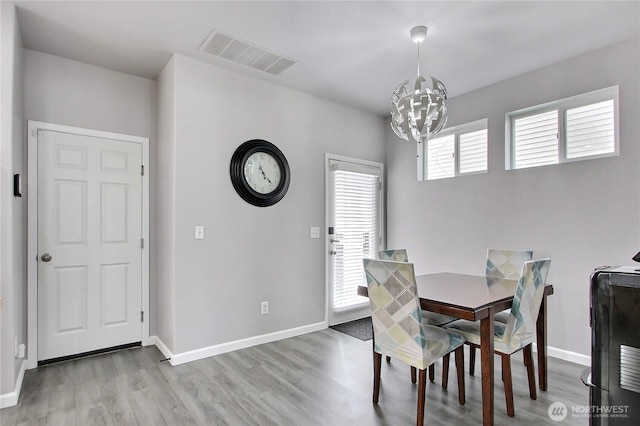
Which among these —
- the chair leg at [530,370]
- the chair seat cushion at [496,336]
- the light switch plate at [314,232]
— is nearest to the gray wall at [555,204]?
the chair leg at [530,370]

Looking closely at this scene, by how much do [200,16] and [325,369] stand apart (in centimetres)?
289

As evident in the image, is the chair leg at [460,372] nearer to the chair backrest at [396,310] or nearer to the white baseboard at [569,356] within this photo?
the chair backrest at [396,310]

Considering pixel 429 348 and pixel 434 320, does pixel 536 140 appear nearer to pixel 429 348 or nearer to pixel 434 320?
pixel 434 320

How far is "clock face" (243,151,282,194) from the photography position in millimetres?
3352

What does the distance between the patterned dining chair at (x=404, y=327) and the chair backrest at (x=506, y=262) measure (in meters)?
1.01

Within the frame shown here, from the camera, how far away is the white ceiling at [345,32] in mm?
2271

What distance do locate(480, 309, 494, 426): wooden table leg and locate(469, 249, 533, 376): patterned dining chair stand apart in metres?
0.81

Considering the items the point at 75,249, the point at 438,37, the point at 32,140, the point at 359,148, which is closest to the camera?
the point at 438,37

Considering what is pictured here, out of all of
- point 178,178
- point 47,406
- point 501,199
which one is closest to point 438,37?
point 501,199

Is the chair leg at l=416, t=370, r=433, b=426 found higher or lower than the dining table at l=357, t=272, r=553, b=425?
lower

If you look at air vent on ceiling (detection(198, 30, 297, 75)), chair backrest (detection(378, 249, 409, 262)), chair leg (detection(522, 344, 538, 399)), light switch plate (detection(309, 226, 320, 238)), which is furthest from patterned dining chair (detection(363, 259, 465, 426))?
air vent on ceiling (detection(198, 30, 297, 75))

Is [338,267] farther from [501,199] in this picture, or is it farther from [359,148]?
[501,199]

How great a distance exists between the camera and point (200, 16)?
2.39 metres

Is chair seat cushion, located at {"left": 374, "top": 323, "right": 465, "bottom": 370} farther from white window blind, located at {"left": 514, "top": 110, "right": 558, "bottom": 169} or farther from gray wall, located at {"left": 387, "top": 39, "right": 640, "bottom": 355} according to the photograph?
white window blind, located at {"left": 514, "top": 110, "right": 558, "bottom": 169}
